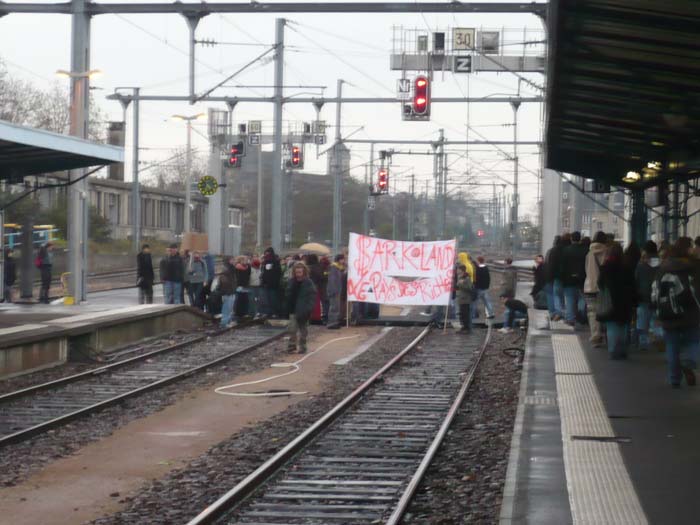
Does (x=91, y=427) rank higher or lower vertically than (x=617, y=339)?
lower

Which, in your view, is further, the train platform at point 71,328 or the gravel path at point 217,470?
the train platform at point 71,328

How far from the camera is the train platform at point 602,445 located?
306 inches

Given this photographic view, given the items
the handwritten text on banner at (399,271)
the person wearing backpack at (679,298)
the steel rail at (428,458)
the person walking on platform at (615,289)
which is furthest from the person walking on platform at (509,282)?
the person wearing backpack at (679,298)

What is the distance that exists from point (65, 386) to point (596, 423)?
8.25m

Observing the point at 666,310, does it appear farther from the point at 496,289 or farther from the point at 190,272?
the point at 496,289

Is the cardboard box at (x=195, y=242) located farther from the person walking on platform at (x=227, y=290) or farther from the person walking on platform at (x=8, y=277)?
the person walking on platform at (x=227, y=290)

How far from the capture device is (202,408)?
14.9m

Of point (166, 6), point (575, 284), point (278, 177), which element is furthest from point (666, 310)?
point (278, 177)

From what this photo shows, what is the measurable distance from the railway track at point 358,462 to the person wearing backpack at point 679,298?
2.60m

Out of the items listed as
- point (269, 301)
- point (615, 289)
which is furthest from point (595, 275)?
point (269, 301)

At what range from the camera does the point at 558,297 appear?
23.9 m

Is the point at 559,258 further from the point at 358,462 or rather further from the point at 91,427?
the point at 358,462

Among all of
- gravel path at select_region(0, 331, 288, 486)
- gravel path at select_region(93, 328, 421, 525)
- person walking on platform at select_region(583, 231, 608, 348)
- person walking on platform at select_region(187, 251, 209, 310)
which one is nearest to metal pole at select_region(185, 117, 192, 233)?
person walking on platform at select_region(187, 251, 209, 310)

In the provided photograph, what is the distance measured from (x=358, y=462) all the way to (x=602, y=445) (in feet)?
7.18
